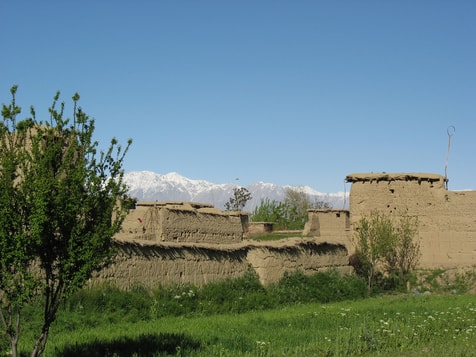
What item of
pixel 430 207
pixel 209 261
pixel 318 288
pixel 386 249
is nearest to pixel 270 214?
pixel 430 207

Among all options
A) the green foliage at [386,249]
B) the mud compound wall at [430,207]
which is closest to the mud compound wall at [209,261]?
the green foliage at [386,249]

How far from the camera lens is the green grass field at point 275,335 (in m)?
10.9

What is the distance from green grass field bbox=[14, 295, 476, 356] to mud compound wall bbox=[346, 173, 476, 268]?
29.4 feet

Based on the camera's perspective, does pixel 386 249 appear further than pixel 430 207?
No

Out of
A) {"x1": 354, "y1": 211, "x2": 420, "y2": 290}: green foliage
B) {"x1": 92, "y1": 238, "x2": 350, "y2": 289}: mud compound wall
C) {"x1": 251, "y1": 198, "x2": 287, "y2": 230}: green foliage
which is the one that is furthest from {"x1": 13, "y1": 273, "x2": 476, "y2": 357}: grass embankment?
{"x1": 251, "y1": 198, "x2": 287, "y2": 230}: green foliage

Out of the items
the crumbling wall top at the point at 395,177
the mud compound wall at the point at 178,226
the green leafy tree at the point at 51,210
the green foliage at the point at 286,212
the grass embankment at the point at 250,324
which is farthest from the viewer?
the green foliage at the point at 286,212

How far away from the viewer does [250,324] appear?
14.3 m

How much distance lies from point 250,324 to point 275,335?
1.80m

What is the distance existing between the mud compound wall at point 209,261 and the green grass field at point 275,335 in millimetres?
1785

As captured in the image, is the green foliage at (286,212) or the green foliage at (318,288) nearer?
the green foliage at (318,288)

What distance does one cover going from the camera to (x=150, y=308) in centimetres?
1523

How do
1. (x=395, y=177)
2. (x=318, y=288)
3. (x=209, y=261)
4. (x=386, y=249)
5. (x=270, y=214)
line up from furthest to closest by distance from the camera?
(x=270, y=214) < (x=395, y=177) < (x=386, y=249) < (x=318, y=288) < (x=209, y=261)

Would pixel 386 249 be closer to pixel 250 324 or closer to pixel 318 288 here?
pixel 318 288

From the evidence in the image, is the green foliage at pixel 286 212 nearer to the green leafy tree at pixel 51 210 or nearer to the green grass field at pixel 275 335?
the green grass field at pixel 275 335
